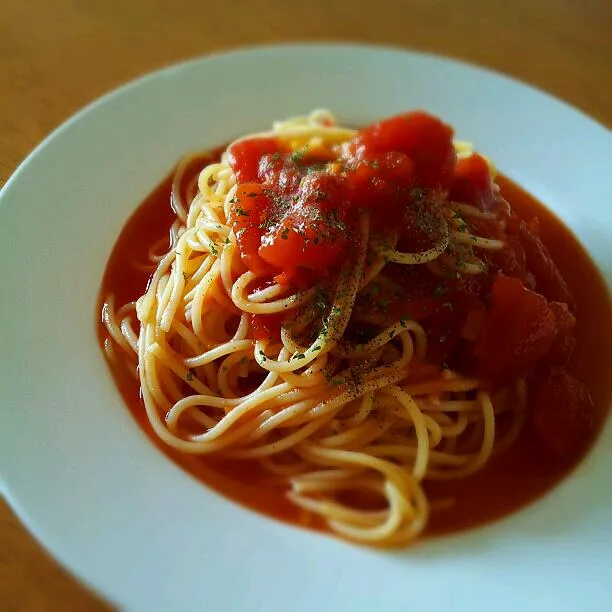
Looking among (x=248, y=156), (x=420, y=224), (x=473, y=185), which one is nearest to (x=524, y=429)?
(x=420, y=224)

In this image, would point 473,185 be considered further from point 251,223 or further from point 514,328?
point 251,223

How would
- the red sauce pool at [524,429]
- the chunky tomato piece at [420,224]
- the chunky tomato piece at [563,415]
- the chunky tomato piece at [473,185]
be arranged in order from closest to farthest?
the red sauce pool at [524,429]
the chunky tomato piece at [563,415]
the chunky tomato piece at [420,224]
the chunky tomato piece at [473,185]

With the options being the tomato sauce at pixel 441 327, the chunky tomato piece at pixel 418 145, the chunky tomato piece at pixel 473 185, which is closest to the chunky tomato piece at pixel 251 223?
the tomato sauce at pixel 441 327

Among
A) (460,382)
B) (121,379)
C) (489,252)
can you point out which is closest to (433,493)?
(460,382)

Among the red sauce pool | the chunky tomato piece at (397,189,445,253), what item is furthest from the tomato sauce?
the chunky tomato piece at (397,189,445,253)

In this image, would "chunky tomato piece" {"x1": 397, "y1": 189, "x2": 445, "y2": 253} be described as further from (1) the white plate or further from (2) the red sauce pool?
(1) the white plate

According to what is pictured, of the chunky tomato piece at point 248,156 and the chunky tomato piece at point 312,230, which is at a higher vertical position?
the chunky tomato piece at point 248,156

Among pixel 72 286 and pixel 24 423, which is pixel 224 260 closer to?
pixel 72 286

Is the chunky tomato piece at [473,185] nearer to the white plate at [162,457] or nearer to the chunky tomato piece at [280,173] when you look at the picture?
the white plate at [162,457]
